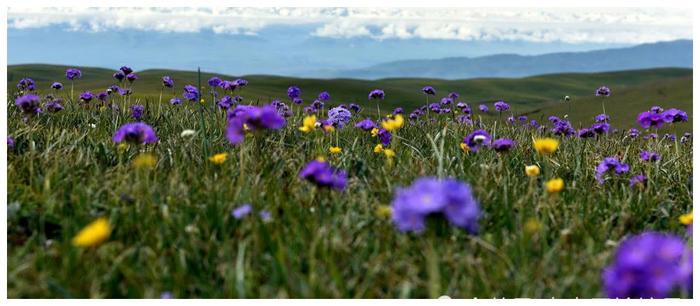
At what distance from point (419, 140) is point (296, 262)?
12.8 feet

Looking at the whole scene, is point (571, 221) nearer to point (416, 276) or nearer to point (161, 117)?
point (416, 276)

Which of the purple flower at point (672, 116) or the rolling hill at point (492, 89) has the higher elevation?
the purple flower at point (672, 116)

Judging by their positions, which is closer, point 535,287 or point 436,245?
point 535,287

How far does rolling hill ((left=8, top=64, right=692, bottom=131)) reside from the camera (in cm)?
3988

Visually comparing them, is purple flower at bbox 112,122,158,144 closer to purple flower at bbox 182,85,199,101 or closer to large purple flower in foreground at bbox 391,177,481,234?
large purple flower in foreground at bbox 391,177,481,234

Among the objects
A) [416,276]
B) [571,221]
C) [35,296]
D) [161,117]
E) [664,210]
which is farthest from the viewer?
[161,117]

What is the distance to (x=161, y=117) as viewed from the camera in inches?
284

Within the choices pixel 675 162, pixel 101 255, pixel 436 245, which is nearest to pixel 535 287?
pixel 436 245

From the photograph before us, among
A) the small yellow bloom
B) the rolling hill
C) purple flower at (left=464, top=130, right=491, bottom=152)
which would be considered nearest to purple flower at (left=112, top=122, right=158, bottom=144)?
the small yellow bloom

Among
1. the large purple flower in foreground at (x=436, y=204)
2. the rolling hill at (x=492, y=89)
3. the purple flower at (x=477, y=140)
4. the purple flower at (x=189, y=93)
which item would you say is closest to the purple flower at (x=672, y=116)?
the purple flower at (x=477, y=140)

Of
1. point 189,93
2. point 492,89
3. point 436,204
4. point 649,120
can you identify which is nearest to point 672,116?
point 649,120

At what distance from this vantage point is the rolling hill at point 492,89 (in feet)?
131

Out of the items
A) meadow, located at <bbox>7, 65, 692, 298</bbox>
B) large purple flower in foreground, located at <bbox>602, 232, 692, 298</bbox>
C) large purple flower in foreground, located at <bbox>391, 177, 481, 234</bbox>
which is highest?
large purple flower in foreground, located at <bbox>391, 177, 481, 234</bbox>

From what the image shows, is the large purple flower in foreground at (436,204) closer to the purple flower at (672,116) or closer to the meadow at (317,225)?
the meadow at (317,225)
